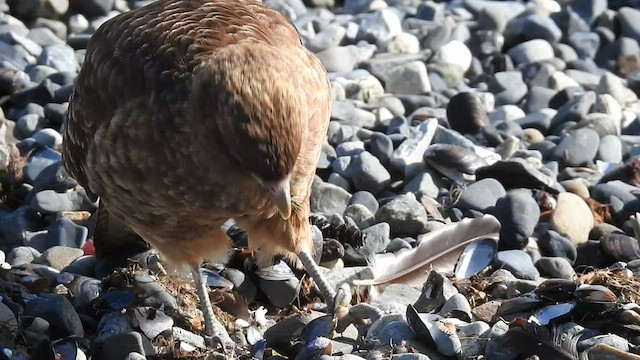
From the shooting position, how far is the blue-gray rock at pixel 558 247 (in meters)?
5.90

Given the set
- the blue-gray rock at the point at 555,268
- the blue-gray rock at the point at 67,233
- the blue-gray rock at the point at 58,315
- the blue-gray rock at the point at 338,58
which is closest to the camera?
the blue-gray rock at the point at 58,315

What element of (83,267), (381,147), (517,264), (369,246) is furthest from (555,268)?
(83,267)

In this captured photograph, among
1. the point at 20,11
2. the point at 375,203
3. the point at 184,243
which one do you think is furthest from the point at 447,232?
the point at 20,11

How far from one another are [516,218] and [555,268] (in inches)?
14.8

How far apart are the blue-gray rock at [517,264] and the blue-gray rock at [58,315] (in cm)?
211

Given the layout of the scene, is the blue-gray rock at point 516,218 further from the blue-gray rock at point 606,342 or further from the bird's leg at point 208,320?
the bird's leg at point 208,320

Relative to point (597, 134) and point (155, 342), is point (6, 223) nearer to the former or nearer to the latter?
point (155, 342)

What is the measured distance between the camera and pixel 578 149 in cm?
692

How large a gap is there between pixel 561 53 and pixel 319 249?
390 centimetres

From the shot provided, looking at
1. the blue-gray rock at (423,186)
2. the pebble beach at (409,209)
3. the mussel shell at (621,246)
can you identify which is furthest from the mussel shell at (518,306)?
the blue-gray rock at (423,186)

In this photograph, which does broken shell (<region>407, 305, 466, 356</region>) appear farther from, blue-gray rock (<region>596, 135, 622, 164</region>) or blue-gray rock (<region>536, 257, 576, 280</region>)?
blue-gray rock (<region>596, 135, 622, 164</region>)

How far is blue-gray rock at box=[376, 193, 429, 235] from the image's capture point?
5.91 m

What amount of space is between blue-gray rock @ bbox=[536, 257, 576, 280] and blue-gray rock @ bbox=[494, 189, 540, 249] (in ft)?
0.64

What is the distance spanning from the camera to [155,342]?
487cm
